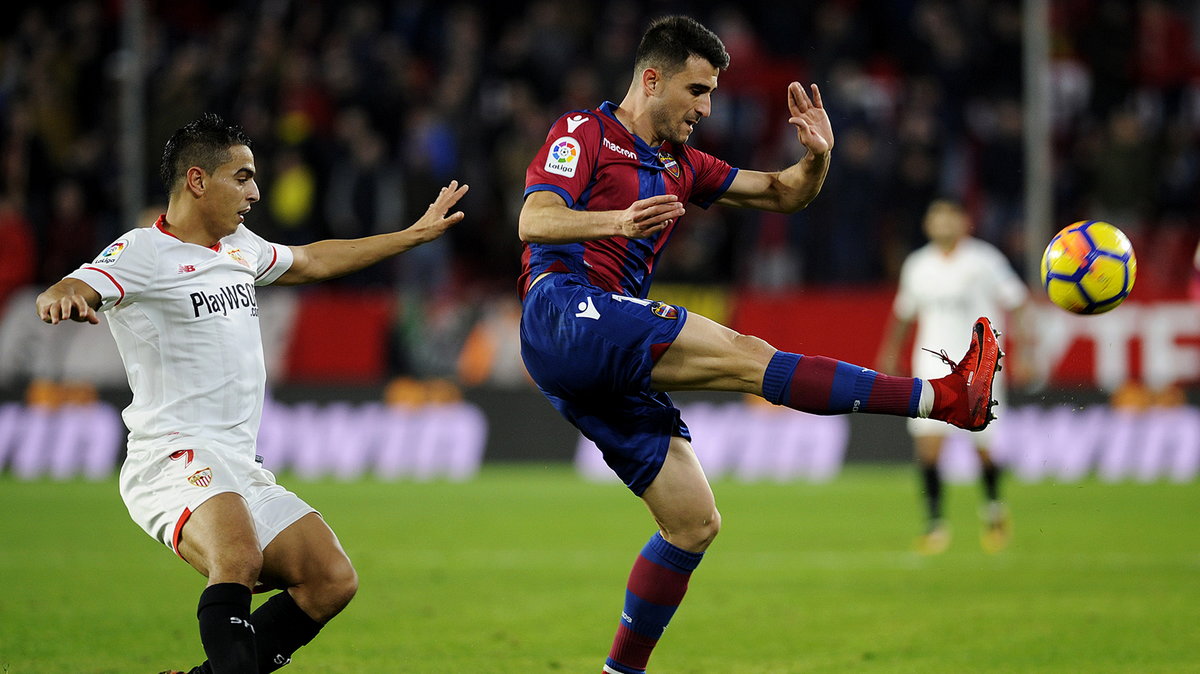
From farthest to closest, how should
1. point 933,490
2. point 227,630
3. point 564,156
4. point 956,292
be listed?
1. point 956,292
2. point 933,490
3. point 564,156
4. point 227,630

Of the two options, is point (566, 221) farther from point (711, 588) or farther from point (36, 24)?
point (36, 24)

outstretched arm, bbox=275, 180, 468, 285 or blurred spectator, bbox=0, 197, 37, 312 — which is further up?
outstretched arm, bbox=275, 180, 468, 285

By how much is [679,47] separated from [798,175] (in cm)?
81

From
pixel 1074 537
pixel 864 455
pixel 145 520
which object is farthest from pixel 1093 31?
pixel 145 520

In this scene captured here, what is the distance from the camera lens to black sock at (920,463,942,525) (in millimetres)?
10922

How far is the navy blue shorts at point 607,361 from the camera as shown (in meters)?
5.27

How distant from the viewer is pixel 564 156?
5.56 meters

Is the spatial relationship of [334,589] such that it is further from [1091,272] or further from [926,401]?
[1091,272]

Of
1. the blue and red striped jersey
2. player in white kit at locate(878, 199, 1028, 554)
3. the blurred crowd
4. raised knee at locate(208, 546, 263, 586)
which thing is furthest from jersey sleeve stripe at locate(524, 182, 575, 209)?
the blurred crowd

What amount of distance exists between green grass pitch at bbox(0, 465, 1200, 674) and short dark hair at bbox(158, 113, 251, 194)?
7.88 feet

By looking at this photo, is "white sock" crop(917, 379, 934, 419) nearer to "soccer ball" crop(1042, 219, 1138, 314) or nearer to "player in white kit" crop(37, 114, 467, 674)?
"soccer ball" crop(1042, 219, 1138, 314)

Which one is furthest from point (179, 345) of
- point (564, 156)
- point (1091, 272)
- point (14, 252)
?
point (14, 252)

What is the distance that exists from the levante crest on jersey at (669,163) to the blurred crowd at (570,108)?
35.8ft

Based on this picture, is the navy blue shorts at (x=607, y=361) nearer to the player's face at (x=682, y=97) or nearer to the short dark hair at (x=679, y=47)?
the player's face at (x=682, y=97)
